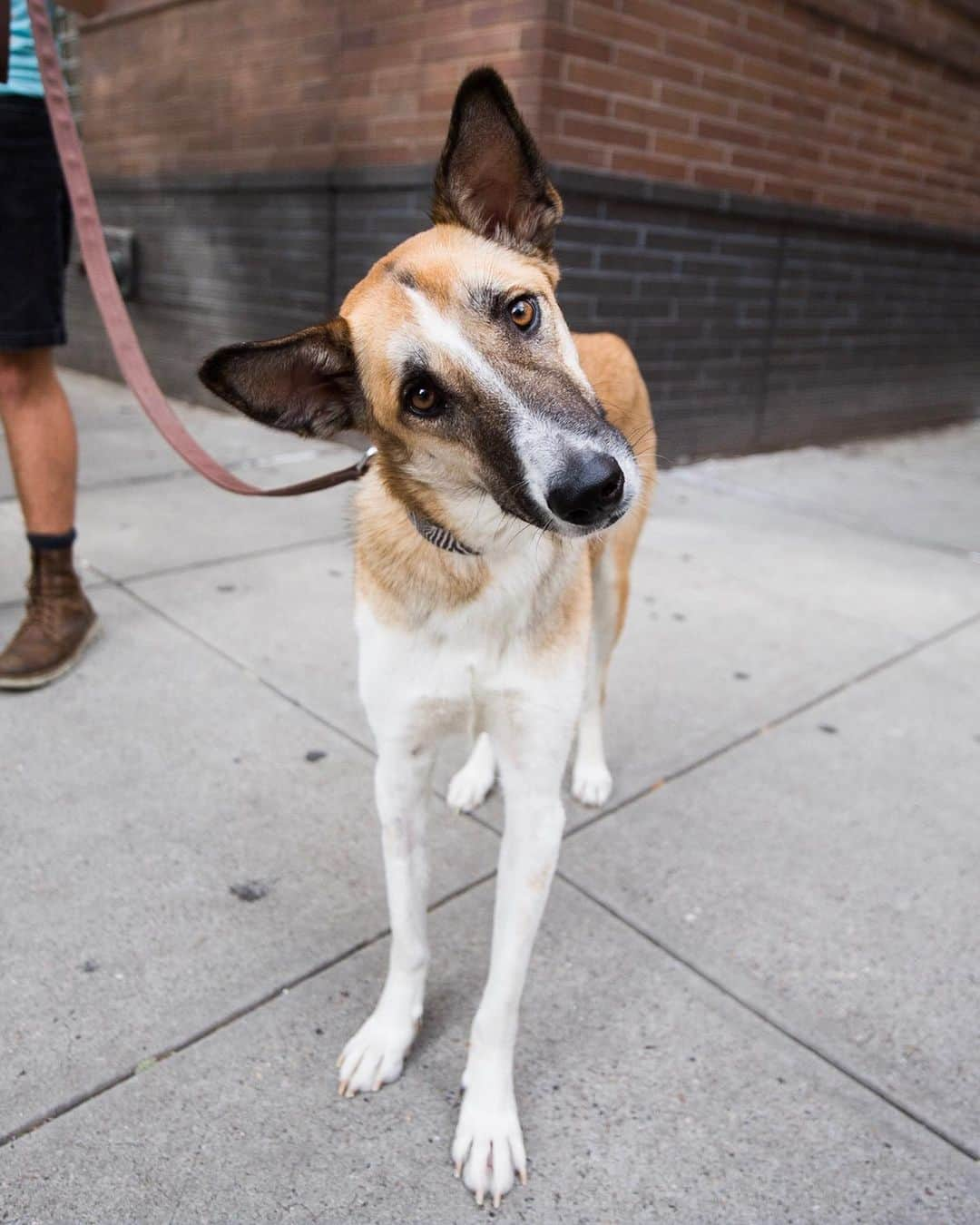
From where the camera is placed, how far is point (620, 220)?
5695mm

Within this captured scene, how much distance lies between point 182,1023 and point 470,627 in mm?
1028

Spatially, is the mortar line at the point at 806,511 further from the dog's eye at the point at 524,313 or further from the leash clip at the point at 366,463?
the dog's eye at the point at 524,313

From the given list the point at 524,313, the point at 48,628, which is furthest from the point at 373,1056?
the point at 48,628

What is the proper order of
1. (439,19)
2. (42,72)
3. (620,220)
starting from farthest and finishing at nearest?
(620,220) < (439,19) < (42,72)

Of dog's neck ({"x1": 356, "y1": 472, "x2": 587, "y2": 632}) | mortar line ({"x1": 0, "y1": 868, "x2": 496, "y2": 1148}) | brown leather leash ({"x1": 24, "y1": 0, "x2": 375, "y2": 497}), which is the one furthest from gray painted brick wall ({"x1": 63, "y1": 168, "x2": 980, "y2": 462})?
mortar line ({"x1": 0, "y1": 868, "x2": 496, "y2": 1148})

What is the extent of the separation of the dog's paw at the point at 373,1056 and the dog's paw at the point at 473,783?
2.81 ft

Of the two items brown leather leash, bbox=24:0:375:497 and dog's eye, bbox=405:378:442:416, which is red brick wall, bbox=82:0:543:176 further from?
dog's eye, bbox=405:378:442:416

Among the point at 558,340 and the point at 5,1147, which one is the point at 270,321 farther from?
the point at 5,1147

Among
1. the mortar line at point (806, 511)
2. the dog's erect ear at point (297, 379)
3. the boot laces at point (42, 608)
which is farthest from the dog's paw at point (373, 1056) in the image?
the mortar line at point (806, 511)

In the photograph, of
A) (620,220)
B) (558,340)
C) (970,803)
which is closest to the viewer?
(558,340)

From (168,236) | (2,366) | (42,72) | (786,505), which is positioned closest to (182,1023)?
(2,366)

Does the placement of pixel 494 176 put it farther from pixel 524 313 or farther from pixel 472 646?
pixel 472 646

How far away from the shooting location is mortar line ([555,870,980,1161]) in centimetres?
183

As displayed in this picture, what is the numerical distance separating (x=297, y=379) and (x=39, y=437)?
1909 mm
